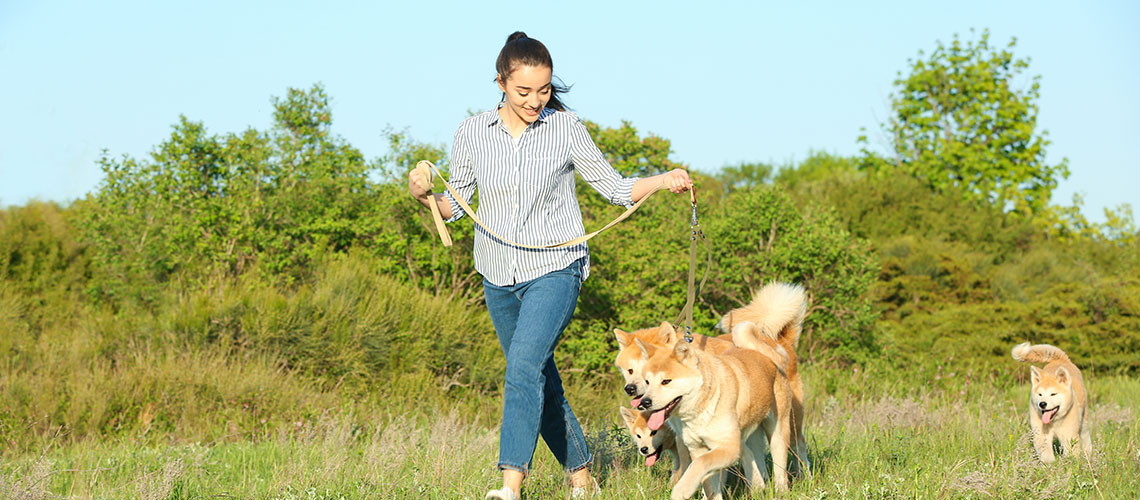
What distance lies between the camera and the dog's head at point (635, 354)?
4672 millimetres

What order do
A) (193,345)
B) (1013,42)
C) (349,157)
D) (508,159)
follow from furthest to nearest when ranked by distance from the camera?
(1013,42) → (349,157) → (193,345) → (508,159)

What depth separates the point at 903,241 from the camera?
19.0 meters

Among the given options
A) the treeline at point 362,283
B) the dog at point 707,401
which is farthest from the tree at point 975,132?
the dog at point 707,401

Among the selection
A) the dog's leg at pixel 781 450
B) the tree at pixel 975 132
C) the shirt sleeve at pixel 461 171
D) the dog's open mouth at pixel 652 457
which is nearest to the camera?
the shirt sleeve at pixel 461 171

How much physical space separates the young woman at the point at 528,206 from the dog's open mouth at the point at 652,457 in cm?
108

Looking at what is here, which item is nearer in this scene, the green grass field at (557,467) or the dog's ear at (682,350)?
the dog's ear at (682,350)

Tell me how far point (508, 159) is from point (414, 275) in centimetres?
899

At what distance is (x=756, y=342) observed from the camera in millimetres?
5844

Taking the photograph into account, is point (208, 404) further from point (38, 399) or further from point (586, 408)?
point (586, 408)

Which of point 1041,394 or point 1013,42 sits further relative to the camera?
point 1013,42

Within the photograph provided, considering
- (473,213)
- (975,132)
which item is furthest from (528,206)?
(975,132)

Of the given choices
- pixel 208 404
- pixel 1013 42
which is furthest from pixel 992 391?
pixel 1013 42

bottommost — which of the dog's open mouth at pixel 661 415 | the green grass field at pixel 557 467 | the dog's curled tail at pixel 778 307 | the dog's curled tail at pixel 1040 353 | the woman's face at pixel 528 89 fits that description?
the green grass field at pixel 557 467

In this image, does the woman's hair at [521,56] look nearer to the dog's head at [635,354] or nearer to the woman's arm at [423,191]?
the woman's arm at [423,191]
